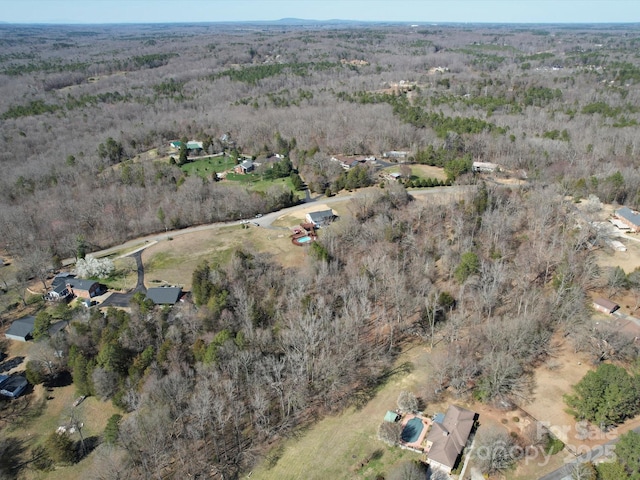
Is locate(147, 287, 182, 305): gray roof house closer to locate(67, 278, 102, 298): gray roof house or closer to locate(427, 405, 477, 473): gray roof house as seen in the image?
locate(67, 278, 102, 298): gray roof house

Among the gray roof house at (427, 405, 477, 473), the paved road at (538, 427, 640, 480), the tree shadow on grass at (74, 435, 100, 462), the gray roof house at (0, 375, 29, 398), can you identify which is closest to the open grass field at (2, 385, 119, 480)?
the tree shadow on grass at (74, 435, 100, 462)

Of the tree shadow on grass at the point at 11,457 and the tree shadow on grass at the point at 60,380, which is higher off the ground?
the tree shadow on grass at the point at 60,380

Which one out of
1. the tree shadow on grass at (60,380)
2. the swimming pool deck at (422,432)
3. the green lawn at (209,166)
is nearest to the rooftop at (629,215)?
the swimming pool deck at (422,432)

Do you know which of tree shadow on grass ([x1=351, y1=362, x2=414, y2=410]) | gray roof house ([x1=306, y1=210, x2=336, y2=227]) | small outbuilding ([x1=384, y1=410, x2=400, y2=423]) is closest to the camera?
small outbuilding ([x1=384, y1=410, x2=400, y2=423])

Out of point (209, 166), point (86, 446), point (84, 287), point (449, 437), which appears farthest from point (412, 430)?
point (209, 166)

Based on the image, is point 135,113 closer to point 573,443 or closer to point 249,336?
point 249,336

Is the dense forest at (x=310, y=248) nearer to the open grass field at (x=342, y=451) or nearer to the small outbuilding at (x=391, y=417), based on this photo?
the open grass field at (x=342, y=451)

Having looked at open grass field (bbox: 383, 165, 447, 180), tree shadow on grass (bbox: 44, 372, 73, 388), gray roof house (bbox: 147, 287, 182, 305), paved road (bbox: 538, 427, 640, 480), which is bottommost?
tree shadow on grass (bbox: 44, 372, 73, 388)
